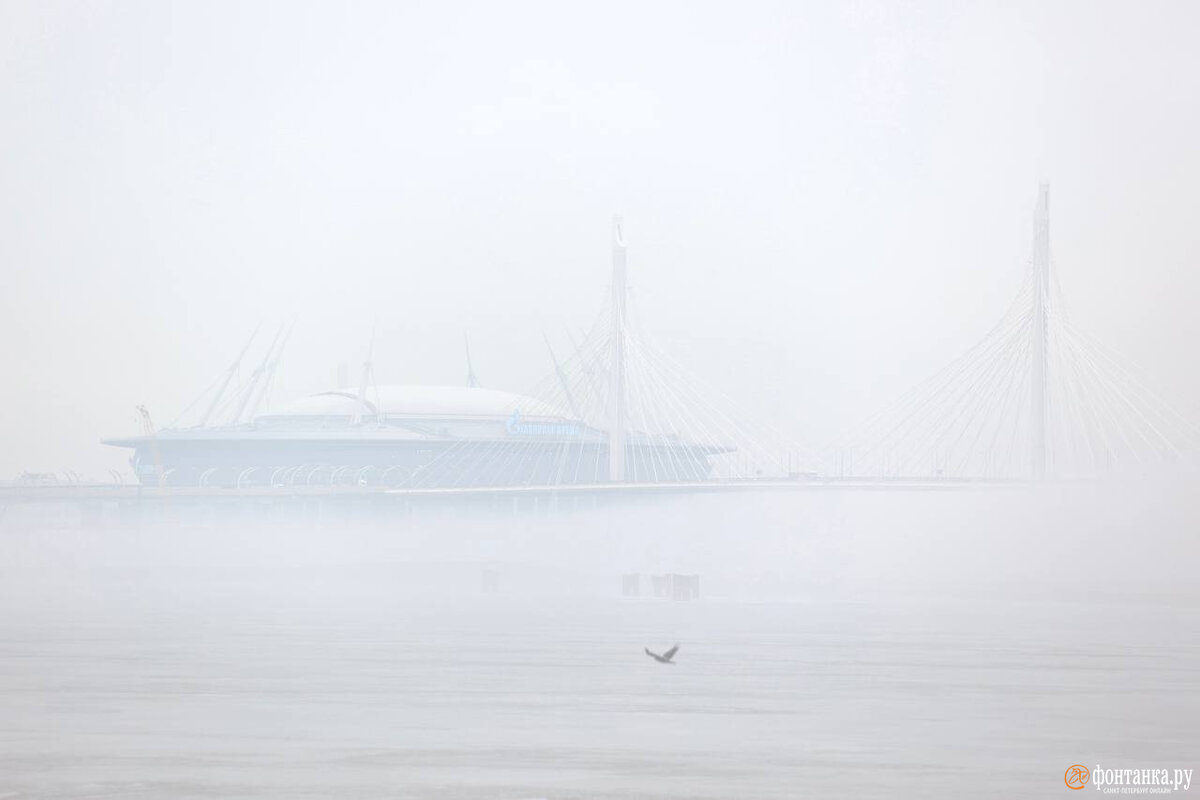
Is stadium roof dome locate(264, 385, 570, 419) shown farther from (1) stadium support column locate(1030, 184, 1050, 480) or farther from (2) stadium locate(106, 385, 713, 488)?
(1) stadium support column locate(1030, 184, 1050, 480)

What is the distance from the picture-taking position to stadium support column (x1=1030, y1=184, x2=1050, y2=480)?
275ft

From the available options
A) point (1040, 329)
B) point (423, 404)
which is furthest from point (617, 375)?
point (423, 404)

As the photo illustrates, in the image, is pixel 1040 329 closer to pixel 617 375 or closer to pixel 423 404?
pixel 617 375

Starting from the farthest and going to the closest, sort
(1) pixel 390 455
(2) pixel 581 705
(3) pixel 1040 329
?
(1) pixel 390 455, (3) pixel 1040 329, (2) pixel 581 705

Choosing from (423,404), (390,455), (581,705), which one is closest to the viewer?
(581,705)

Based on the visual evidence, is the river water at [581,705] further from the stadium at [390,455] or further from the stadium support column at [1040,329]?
the stadium at [390,455]

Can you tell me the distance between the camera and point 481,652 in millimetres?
47062

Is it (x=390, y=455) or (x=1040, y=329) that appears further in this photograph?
(x=390, y=455)

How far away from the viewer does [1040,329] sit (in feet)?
290

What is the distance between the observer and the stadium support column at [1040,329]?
83875 mm

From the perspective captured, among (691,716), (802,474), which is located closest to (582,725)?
(691,716)

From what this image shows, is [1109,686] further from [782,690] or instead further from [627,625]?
[627,625]

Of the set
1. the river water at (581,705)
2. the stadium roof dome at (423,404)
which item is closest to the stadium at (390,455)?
the stadium roof dome at (423,404)

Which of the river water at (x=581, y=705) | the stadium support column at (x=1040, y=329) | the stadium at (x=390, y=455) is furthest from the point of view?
the stadium at (x=390, y=455)
